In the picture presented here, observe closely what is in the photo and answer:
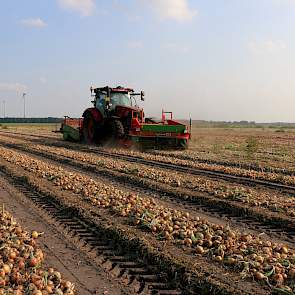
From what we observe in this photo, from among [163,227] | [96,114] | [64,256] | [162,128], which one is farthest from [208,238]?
[96,114]

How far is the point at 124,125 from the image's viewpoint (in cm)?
1970

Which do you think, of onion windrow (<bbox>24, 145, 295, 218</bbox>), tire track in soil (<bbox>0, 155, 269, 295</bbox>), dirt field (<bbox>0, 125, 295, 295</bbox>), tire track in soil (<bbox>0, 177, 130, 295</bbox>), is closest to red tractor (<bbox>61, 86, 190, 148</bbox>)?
onion windrow (<bbox>24, 145, 295, 218</bbox>)

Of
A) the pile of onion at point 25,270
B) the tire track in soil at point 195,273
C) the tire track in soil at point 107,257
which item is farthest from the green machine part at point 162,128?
the pile of onion at point 25,270

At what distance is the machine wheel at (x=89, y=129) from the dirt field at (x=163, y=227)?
870cm

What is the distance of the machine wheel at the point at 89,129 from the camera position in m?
21.5

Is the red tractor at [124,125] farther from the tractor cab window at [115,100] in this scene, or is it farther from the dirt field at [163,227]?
the dirt field at [163,227]

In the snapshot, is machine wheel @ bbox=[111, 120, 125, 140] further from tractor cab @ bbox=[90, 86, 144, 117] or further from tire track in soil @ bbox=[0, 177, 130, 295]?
tire track in soil @ bbox=[0, 177, 130, 295]

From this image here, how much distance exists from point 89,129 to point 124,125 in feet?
10.3

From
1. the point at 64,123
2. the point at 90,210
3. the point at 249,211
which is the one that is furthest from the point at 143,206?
the point at 64,123

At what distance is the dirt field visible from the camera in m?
4.78

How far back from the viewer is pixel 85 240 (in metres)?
6.28

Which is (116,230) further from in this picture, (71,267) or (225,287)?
(225,287)

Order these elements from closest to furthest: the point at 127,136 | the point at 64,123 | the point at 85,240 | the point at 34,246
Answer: the point at 34,246 < the point at 85,240 < the point at 127,136 < the point at 64,123

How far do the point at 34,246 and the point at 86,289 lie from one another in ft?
4.79
